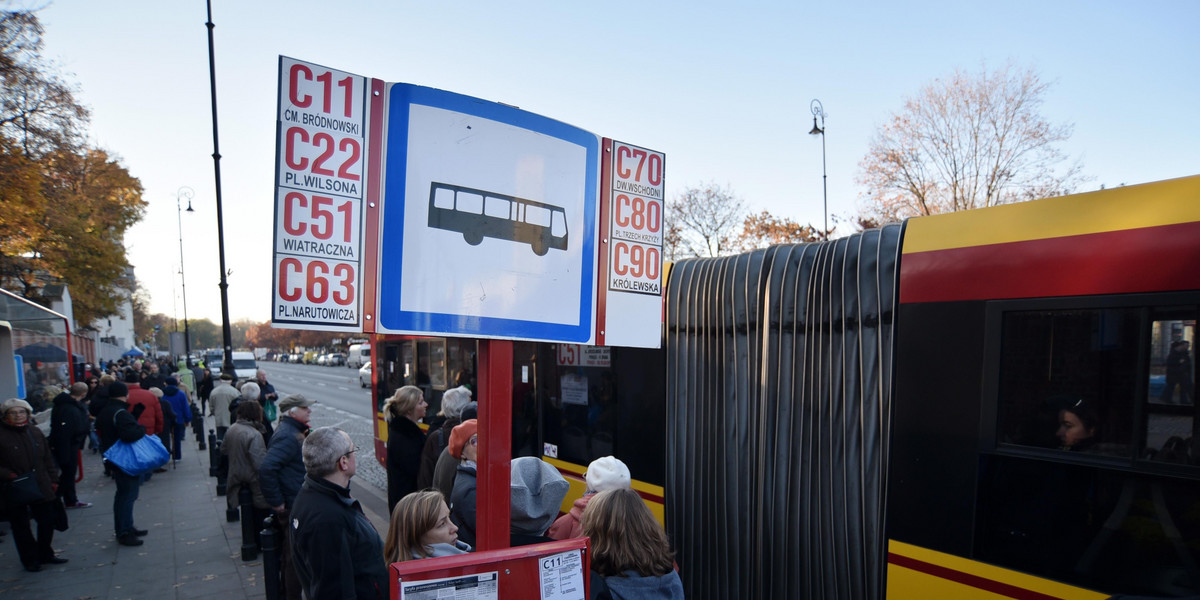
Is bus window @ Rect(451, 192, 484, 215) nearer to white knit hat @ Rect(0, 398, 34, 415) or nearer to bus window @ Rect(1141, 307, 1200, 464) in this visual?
bus window @ Rect(1141, 307, 1200, 464)

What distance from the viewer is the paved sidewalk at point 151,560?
6.13 m

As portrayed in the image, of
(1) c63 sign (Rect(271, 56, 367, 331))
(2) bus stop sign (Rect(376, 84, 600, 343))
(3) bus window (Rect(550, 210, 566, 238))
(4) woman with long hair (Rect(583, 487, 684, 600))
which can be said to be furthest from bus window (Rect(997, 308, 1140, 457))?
(1) c63 sign (Rect(271, 56, 367, 331))

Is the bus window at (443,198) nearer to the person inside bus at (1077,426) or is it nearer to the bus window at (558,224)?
the bus window at (558,224)

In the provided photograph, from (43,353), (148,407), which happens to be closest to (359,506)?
(148,407)

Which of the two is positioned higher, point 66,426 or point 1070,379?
point 1070,379

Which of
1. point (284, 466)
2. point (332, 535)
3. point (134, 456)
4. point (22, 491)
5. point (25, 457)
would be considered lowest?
point (22, 491)

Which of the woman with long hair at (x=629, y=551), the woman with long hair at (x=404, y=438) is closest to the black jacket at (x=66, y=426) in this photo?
the woman with long hair at (x=404, y=438)

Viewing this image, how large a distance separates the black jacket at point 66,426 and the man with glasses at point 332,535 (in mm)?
7656

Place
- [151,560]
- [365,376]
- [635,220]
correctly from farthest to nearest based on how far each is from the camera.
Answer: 1. [365,376]
2. [151,560]
3. [635,220]

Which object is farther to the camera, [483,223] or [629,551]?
[629,551]

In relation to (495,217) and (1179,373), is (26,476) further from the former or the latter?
(1179,373)

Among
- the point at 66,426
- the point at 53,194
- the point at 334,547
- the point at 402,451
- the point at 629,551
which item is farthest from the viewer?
the point at 53,194

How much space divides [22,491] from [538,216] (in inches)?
286

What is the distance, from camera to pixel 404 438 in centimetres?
551
